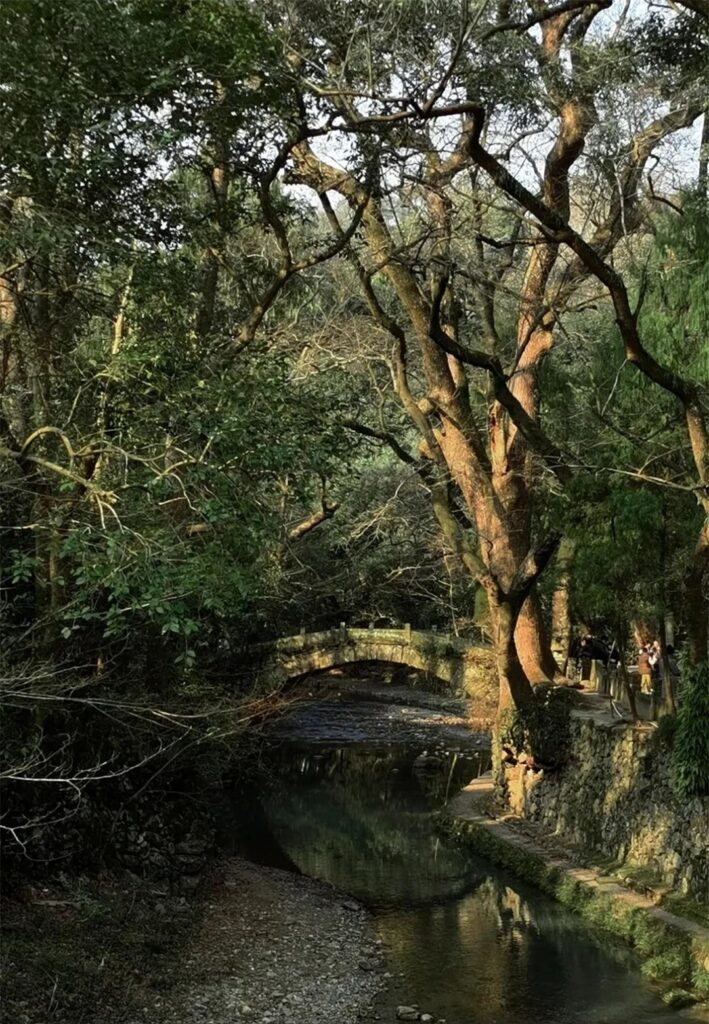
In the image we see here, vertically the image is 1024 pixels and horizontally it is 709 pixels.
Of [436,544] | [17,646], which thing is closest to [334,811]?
[436,544]

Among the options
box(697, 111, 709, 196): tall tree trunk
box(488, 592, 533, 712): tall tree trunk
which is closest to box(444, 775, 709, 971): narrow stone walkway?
box(488, 592, 533, 712): tall tree trunk

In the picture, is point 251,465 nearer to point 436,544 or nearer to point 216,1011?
point 216,1011

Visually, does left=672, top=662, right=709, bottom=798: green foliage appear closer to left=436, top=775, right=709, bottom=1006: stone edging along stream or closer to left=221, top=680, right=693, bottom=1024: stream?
left=436, top=775, right=709, bottom=1006: stone edging along stream

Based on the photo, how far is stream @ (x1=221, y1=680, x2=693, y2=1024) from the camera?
993 cm

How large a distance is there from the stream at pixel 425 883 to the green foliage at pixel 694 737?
84.0 inches

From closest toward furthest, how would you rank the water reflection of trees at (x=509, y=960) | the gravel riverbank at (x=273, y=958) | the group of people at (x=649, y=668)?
the gravel riverbank at (x=273, y=958)
the water reflection of trees at (x=509, y=960)
the group of people at (x=649, y=668)

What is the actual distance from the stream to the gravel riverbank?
0.39 meters

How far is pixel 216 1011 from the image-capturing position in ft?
29.4

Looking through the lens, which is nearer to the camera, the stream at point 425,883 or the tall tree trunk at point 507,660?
the stream at point 425,883

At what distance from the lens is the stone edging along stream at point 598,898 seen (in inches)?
399

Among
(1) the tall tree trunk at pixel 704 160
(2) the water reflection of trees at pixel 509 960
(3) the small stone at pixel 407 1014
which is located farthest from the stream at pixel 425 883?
(1) the tall tree trunk at pixel 704 160

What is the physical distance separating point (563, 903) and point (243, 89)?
1102 cm

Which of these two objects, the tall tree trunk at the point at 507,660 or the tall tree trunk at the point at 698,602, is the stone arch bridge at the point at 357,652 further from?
the tall tree trunk at the point at 698,602

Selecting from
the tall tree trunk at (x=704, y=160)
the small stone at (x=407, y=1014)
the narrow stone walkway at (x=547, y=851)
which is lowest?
the small stone at (x=407, y=1014)
